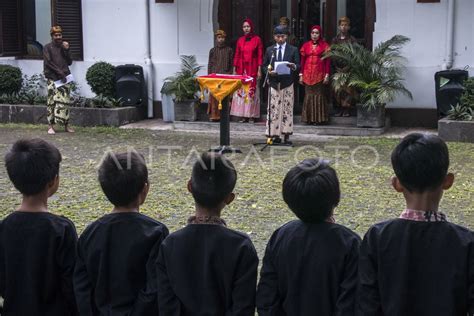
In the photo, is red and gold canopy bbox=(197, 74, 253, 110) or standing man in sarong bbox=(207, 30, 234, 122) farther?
standing man in sarong bbox=(207, 30, 234, 122)

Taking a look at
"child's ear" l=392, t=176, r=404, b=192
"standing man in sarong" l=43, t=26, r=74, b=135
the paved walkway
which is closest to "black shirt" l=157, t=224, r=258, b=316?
"child's ear" l=392, t=176, r=404, b=192

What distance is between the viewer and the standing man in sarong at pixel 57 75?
1257cm

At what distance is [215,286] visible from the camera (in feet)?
10.4

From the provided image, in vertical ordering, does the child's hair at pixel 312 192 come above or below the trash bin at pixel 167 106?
above

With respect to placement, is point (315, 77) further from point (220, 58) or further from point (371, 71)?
point (220, 58)

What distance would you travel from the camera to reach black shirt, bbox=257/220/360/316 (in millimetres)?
3076

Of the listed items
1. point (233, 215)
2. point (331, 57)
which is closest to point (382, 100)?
point (331, 57)

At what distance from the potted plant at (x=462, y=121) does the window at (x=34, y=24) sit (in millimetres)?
7232

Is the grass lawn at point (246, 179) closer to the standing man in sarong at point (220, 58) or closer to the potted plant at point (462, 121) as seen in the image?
the potted plant at point (462, 121)

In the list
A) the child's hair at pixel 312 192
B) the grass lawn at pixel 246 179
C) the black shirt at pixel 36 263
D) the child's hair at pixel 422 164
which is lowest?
the grass lawn at pixel 246 179

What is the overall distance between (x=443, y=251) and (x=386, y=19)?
10561 mm

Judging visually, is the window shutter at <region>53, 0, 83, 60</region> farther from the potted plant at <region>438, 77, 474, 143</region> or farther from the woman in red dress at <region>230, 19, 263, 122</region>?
the potted plant at <region>438, 77, 474, 143</region>

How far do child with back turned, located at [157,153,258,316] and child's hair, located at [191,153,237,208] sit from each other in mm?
110

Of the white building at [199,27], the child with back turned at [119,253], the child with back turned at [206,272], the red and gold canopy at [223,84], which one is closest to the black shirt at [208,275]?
the child with back turned at [206,272]
